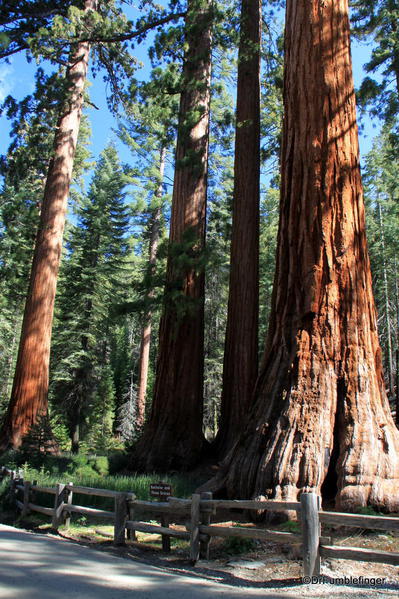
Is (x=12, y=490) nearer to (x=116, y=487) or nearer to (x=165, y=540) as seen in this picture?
(x=116, y=487)

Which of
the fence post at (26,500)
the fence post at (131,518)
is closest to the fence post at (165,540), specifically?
the fence post at (131,518)

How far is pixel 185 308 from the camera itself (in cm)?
1034

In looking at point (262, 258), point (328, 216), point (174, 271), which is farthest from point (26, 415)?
point (262, 258)

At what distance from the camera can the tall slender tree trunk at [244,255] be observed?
1044 centimetres

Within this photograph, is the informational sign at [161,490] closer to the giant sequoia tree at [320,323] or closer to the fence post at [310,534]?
the giant sequoia tree at [320,323]

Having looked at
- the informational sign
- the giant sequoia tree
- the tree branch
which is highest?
the tree branch

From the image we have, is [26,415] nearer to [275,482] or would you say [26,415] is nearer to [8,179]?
[8,179]

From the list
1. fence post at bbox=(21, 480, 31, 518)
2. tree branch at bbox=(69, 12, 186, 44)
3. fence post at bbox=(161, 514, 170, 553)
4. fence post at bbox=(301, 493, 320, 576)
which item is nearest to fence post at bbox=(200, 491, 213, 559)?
fence post at bbox=(161, 514, 170, 553)

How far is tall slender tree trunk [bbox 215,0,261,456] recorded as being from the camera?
10.4 m

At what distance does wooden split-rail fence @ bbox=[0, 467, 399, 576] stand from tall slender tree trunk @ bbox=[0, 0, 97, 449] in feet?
15.3

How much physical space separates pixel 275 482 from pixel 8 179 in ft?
41.4

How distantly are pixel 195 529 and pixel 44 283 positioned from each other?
31.8 ft

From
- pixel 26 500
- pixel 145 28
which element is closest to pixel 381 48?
pixel 145 28

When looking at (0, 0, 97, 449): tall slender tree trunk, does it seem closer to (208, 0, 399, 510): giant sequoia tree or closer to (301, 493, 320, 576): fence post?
(208, 0, 399, 510): giant sequoia tree
